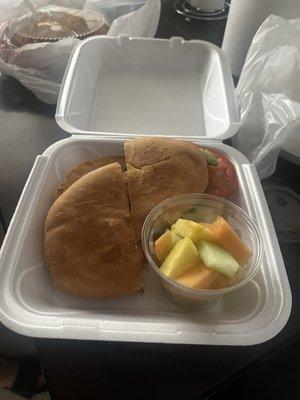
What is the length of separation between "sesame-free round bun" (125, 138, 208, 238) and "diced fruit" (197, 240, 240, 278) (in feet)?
0.39

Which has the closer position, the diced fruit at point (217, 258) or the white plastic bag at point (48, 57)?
the diced fruit at point (217, 258)

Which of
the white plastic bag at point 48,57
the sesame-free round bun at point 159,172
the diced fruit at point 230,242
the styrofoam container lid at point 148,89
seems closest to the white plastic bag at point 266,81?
the styrofoam container lid at point 148,89

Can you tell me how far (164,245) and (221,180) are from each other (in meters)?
0.19

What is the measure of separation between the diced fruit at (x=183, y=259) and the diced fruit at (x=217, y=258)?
0.04 ft

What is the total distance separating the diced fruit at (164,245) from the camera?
505 mm

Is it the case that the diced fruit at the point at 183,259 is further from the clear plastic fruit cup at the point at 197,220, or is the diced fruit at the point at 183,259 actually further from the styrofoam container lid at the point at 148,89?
the styrofoam container lid at the point at 148,89

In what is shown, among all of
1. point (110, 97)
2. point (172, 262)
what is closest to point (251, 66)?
point (110, 97)

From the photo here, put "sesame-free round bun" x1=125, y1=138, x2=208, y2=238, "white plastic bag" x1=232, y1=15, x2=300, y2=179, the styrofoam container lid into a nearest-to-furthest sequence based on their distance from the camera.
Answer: "sesame-free round bun" x1=125, y1=138, x2=208, y2=238 → "white plastic bag" x1=232, y1=15, x2=300, y2=179 → the styrofoam container lid

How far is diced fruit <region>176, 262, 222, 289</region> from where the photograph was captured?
1.52ft

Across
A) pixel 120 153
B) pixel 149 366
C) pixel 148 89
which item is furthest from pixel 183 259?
pixel 148 89

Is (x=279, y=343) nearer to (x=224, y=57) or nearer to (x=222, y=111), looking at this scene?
(x=222, y=111)

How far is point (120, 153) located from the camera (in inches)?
27.4

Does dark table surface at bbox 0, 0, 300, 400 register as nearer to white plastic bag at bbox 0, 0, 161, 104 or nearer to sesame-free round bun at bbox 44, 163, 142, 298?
sesame-free round bun at bbox 44, 163, 142, 298

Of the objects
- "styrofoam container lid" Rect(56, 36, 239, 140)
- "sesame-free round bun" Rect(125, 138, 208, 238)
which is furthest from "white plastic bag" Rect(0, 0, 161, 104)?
"sesame-free round bun" Rect(125, 138, 208, 238)
